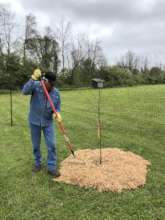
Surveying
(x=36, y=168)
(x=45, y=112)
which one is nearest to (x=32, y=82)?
(x=45, y=112)

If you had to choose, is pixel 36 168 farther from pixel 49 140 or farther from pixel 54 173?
pixel 49 140

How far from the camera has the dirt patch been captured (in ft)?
18.0

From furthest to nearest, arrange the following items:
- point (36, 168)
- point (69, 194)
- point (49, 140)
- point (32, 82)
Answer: point (36, 168) < point (49, 140) < point (32, 82) < point (69, 194)

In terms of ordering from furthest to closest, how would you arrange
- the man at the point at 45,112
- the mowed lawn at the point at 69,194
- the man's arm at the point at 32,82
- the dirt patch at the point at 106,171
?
the man at the point at 45,112
the man's arm at the point at 32,82
the dirt patch at the point at 106,171
the mowed lawn at the point at 69,194

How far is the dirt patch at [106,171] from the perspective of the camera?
18.0ft

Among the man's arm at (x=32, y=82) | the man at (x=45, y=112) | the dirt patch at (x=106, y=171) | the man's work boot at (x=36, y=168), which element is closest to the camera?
the dirt patch at (x=106, y=171)

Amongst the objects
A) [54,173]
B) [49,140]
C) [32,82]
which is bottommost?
[54,173]

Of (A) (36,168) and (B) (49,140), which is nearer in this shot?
(B) (49,140)

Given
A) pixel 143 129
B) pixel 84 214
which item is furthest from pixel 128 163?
pixel 143 129

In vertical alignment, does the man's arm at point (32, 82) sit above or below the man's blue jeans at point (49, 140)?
above

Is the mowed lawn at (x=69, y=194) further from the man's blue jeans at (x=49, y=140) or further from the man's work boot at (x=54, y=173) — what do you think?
the man's blue jeans at (x=49, y=140)

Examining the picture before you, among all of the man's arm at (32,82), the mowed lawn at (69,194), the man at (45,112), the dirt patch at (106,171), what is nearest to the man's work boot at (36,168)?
the mowed lawn at (69,194)

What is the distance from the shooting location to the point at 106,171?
5.98 m

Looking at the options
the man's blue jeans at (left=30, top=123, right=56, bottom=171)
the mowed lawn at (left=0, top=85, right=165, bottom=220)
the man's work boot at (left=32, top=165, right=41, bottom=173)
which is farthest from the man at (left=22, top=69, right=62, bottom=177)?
the mowed lawn at (left=0, top=85, right=165, bottom=220)
